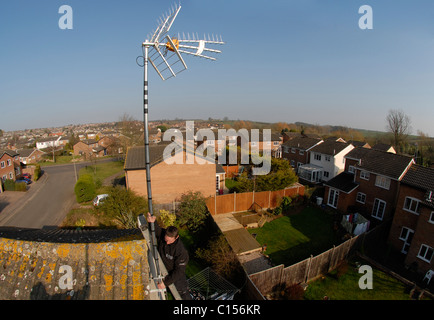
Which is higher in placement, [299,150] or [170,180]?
[299,150]

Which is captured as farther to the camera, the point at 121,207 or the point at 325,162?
the point at 325,162

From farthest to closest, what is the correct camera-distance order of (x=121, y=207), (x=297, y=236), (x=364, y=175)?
1. (x=364, y=175)
2. (x=297, y=236)
3. (x=121, y=207)

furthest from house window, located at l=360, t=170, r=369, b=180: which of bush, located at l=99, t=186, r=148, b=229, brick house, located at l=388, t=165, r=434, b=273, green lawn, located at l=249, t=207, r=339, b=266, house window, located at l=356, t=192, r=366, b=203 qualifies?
bush, located at l=99, t=186, r=148, b=229

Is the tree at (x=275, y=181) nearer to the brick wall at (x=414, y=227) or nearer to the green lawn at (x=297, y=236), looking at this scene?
the green lawn at (x=297, y=236)

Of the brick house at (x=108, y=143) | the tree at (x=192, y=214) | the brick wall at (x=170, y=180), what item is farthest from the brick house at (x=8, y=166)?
the tree at (x=192, y=214)

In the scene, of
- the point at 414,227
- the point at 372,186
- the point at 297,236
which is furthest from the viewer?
the point at 372,186

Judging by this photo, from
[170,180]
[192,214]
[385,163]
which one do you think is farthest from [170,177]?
[385,163]

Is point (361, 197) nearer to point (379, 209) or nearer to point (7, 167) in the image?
point (379, 209)
